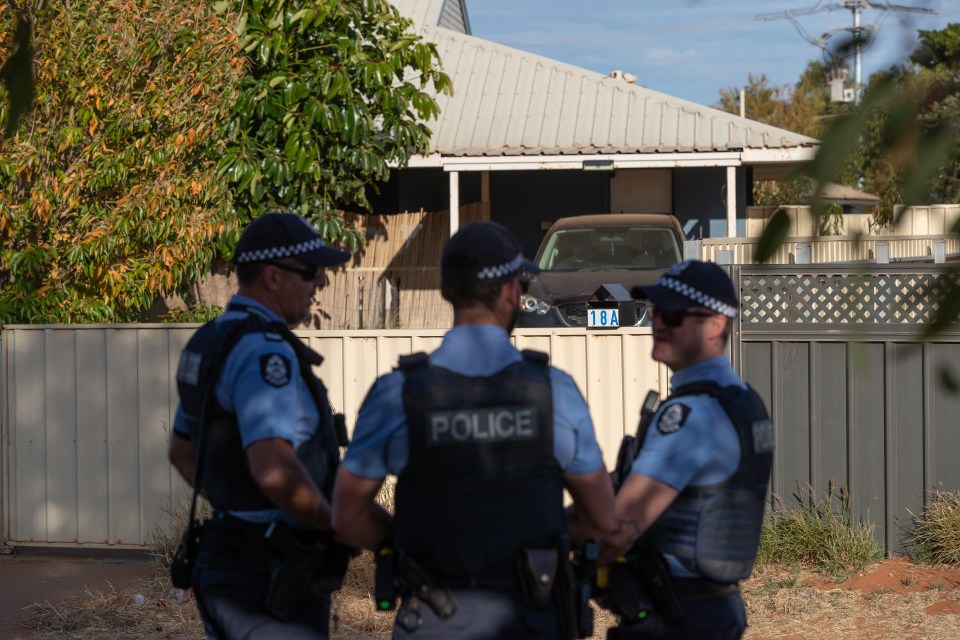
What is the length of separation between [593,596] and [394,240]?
1349cm

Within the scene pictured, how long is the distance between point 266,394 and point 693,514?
112 cm

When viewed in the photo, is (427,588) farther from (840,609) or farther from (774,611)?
(840,609)

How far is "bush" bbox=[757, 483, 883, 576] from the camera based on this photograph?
682 cm

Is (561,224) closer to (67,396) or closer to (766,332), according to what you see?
(766,332)

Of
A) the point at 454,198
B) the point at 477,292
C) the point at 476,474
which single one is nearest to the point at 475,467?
the point at 476,474

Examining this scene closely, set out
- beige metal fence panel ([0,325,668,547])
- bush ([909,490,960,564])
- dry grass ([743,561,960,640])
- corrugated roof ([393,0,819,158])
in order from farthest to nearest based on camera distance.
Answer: corrugated roof ([393,0,819,158]), beige metal fence panel ([0,325,668,547]), bush ([909,490,960,564]), dry grass ([743,561,960,640])

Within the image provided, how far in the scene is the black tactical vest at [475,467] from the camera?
8.80 ft

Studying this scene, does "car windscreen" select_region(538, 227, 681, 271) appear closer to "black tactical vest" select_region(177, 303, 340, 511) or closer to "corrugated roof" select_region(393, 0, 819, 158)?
"corrugated roof" select_region(393, 0, 819, 158)

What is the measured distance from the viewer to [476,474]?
2.71 meters

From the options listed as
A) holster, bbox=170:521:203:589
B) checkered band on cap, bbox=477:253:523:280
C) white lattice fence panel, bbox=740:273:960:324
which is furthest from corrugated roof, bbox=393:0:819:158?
checkered band on cap, bbox=477:253:523:280

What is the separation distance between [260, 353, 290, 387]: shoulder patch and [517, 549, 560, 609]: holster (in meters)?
0.76

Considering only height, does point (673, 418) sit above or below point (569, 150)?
below

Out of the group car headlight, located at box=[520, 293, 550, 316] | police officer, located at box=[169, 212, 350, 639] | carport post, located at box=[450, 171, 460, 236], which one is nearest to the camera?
police officer, located at box=[169, 212, 350, 639]

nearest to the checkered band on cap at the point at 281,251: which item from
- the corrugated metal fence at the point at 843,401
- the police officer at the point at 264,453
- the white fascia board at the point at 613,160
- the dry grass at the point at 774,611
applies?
the police officer at the point at 264,453
